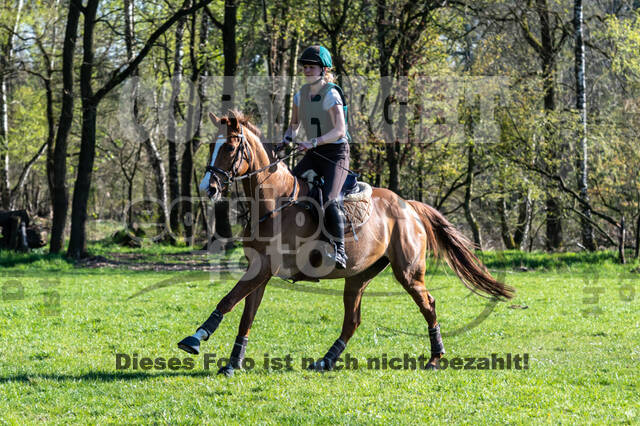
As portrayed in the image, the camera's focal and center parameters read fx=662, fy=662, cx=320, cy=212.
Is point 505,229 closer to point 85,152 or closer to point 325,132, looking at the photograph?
point 85,152

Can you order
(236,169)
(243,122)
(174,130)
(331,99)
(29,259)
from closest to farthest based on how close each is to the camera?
(236,169)
(243,122)
(331,99)
(29,259)
(174,130)

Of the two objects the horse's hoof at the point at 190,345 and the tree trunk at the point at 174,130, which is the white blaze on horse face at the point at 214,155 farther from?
the tree trunk at the point at 174,130

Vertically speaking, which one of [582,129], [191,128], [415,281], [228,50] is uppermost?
[228,50]

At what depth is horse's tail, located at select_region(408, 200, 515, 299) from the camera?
9.77m

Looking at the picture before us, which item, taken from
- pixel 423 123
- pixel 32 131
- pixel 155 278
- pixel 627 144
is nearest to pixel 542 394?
pixel 155 278

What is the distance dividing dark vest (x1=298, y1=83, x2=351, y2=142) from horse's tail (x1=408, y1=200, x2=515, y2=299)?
223 centimetres

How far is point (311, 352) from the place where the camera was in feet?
31.6

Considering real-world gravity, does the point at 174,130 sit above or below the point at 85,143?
above

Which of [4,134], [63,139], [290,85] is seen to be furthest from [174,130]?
[63,139]

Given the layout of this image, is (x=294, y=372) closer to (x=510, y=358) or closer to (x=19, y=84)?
(x=510, y=358)

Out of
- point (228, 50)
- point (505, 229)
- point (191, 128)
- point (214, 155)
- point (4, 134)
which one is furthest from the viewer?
point (4, 134)

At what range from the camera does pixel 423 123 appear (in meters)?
29.7

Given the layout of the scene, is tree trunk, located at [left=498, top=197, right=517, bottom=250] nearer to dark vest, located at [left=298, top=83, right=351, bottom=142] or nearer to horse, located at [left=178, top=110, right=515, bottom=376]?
horse, located at [left=178, top=110, right=515, bottom=376]

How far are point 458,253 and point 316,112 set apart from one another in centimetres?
336
